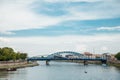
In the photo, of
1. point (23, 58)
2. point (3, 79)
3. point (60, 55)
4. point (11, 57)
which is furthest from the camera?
point (60, 55)

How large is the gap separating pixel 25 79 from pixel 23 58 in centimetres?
7750

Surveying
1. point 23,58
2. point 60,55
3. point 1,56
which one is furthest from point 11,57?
point 60,55

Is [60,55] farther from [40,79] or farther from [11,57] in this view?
[40,79]

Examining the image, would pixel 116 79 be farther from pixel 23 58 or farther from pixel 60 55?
pixel 60 55

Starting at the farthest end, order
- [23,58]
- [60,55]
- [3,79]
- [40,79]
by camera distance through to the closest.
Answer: [60,55], [23,58], [40,79], [3,79]

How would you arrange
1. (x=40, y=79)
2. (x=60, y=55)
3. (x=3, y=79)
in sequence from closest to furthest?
(x=3, y=79) < (x=40, y=79) < (x=60, y=55)

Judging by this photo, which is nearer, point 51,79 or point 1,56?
point 51,79

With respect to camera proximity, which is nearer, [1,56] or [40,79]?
[40,79]

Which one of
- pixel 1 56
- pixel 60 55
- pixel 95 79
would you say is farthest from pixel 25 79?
pixel 60 55

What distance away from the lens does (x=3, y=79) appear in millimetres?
59375

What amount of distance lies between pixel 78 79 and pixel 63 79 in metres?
2.80

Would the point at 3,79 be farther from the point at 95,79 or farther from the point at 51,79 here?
the point at 95,79

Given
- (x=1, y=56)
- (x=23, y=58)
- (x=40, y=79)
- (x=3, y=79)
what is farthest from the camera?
(x=23, y=58)

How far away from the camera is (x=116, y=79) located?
6425cm
